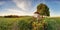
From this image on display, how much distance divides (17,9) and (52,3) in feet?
1.33

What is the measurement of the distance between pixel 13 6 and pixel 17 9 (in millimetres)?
58

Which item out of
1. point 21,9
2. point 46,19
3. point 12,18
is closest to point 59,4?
point 46,19

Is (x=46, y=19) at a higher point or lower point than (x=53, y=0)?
lower

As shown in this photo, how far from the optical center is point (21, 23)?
1.55 metres

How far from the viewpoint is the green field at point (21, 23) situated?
60.1 inches

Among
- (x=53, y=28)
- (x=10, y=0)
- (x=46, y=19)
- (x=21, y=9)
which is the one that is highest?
(x=10, y=0)

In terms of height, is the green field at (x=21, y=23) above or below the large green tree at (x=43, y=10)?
below

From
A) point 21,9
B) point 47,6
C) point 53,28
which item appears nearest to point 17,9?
point 21,9

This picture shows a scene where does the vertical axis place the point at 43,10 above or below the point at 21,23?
above

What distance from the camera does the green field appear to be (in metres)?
1.53

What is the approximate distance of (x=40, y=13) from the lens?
1528 millimetres

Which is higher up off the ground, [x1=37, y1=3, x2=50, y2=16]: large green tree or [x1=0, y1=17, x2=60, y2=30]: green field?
[x1=37, y1=3, x2=50, y2=16]: large green tree

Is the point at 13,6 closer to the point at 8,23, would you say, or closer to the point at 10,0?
the point at 10,0

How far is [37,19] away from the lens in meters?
1.53
